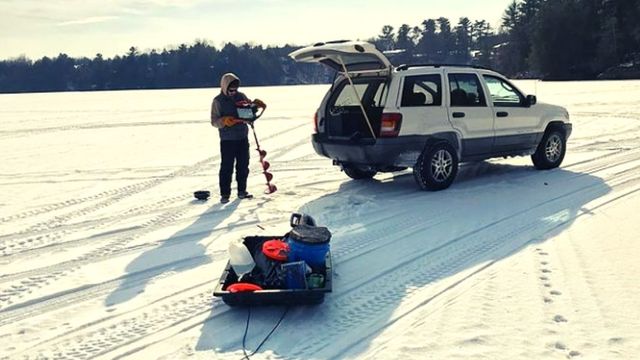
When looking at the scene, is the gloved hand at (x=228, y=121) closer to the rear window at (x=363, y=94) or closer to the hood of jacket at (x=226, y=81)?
the hood of jacket at (x=226, y=81)

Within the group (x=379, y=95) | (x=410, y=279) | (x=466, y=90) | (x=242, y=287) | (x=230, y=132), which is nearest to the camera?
(x=242, y=287)

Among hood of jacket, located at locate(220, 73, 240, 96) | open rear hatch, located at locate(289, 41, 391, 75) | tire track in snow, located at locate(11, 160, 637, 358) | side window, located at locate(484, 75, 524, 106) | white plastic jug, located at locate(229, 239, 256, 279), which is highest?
open rear hatch, located at locate(289, 41, 391, 75)

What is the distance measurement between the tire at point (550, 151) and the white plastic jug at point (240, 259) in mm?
6449

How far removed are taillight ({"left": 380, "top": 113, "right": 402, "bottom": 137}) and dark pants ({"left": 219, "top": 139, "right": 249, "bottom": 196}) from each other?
1.99 metres

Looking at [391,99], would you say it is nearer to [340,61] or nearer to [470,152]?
[340,61]

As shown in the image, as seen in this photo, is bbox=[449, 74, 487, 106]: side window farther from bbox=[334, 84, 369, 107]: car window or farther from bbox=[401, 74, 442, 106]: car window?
bbox=[334, 84, 369, 107]: car window

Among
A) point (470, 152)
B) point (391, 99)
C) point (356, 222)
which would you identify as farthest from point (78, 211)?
point (470, 152)

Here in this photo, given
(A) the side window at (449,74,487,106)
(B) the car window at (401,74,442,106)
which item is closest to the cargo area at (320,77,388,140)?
(B) the car window at (401,74,442,106)

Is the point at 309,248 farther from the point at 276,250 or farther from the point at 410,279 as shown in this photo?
the point at 410,279

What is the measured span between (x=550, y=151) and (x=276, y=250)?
21.7 feet

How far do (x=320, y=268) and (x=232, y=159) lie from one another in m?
3.92

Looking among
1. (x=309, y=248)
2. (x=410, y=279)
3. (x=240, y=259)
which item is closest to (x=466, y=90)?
(x=410, y=279)

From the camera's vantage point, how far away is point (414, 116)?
314 inches

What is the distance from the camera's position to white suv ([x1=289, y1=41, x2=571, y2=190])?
25.9 feet
